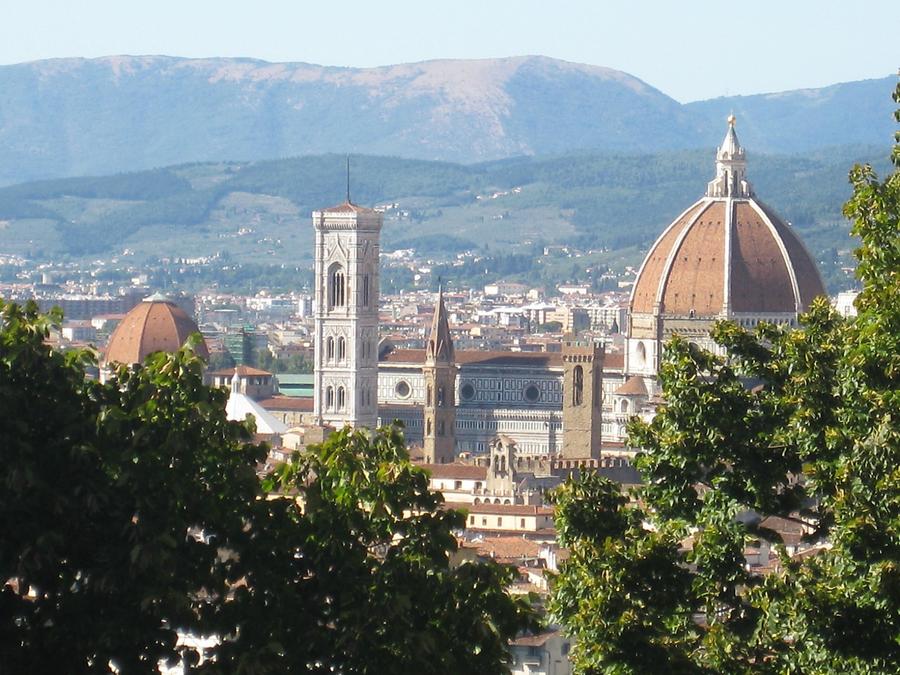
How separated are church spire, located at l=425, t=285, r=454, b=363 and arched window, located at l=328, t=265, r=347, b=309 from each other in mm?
4613

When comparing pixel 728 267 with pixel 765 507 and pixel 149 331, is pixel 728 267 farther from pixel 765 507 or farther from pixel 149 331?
pixel 765 507

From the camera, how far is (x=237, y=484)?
67.6ft

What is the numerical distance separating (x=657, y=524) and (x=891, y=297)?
3.29 m

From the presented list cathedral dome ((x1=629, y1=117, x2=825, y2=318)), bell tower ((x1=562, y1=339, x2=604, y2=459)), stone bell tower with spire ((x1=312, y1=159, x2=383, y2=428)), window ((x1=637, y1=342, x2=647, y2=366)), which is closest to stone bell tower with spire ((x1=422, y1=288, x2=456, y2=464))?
stone bell tower with spire ((x1=312, y1=159, x2=383, y2=428))

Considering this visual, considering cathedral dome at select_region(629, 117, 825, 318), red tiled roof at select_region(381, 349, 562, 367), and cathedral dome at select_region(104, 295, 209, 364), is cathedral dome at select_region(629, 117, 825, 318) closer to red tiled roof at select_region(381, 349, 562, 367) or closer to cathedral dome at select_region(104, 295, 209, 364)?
red tiled roof at select_region(381, 349, 562, 367)

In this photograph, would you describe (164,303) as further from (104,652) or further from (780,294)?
(104,652)

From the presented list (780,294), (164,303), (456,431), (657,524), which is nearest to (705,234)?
(780,294)

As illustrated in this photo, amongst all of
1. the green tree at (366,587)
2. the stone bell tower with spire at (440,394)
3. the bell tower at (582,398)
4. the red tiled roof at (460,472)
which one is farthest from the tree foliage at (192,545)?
the stone bell tower with spire at (440,394)

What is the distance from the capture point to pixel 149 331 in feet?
376

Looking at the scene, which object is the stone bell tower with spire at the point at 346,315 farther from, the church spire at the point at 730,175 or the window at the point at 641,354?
the church spire at the point at 730,175

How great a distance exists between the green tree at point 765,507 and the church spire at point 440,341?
8410cm

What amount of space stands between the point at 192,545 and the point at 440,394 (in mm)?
85750

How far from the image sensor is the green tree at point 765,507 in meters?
19.2

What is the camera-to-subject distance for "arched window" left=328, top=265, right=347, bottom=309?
112 meters
